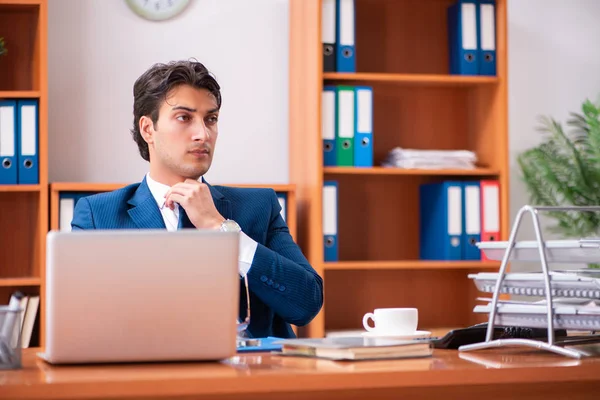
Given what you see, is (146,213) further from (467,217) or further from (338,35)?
(467,217)

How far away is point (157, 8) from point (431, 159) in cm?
129

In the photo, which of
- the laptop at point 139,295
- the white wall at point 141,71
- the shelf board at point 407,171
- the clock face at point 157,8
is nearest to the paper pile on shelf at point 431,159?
the shelf board at point 407,171

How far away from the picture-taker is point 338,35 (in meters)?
3.27

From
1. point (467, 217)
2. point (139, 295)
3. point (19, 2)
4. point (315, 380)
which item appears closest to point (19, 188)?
point (19, 2)

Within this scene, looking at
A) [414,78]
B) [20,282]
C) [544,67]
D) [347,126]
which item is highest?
[544,67]

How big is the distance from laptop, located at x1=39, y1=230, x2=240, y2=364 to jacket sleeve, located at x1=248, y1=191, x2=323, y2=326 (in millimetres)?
702

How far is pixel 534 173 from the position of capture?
3531 mm

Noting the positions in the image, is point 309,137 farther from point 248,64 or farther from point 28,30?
point 28,30

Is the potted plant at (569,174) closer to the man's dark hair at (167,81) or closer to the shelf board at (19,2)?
the man's dark hair at (167,81)

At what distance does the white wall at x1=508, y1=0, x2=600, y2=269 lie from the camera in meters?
3.76

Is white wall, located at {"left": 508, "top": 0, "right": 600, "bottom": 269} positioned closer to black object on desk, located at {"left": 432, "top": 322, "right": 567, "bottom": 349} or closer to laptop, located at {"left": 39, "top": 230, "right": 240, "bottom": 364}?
black object on desk, located at {"left": 432, "top": 322, "right": 567, "bottom": 349}

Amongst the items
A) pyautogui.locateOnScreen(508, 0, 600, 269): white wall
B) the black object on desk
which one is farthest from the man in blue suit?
pyautogui.locateOnScreen(508, 0, 600, 269): white wall

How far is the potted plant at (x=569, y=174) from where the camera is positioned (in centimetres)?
341

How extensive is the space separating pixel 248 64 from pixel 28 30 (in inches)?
35.2
